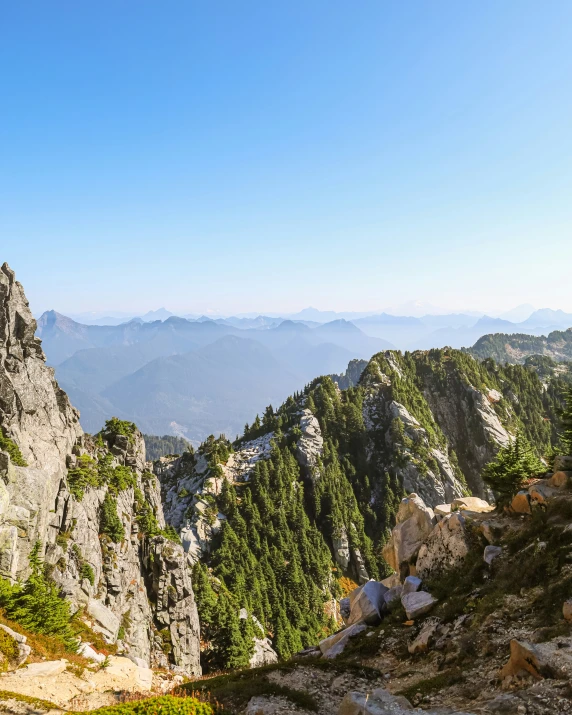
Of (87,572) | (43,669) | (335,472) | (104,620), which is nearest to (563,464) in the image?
(43,669)

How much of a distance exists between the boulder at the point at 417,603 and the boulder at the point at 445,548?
3.35 metres

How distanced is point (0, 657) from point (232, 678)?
11909mm

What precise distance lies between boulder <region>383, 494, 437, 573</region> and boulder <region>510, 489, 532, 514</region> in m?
9.45

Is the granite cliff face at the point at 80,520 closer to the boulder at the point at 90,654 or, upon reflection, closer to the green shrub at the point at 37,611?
the green shrub at the point at 37,611

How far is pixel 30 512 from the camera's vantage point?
34.8 metres

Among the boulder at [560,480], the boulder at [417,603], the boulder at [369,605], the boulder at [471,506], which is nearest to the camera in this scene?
the boulder at [417,603]

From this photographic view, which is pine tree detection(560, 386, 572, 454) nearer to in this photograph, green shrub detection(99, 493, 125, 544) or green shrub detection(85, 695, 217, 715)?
green shrub detection(85, 695, 217, 715)

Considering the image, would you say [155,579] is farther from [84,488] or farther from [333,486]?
[333,486]

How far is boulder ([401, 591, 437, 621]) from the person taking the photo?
82.5 feet

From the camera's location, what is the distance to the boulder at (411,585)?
28.8 metres

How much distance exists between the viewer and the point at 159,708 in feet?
46.8

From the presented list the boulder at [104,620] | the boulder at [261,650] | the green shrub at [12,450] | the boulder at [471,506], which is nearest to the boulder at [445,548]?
the boulder at [471,506]

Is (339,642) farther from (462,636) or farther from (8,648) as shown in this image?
(8,648)

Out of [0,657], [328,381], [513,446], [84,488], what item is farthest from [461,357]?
[0,657]
